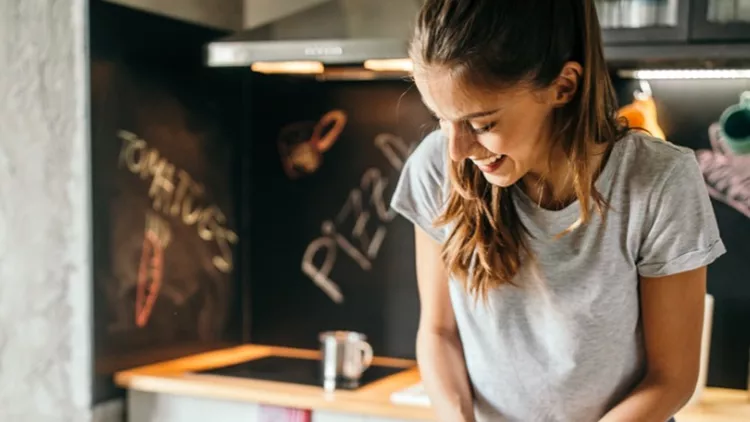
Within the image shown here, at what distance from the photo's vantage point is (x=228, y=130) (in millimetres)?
2172

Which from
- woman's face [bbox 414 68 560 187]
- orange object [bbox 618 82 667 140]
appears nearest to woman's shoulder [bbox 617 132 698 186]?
woman's face [bbox 414 68 560 187]

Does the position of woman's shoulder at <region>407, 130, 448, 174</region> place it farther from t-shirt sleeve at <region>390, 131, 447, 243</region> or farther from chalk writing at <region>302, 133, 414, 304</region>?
chalk writing at <region>302, 133, 414, 304</region>

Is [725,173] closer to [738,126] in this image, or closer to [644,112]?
[738,126]

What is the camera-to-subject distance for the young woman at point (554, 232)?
37.1 inches

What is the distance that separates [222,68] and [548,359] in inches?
50.2

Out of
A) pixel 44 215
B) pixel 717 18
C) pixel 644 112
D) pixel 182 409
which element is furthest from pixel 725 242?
pixel 44 215

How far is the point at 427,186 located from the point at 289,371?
0.88 meters

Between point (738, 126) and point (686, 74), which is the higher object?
point (686, 74)

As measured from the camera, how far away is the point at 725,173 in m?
1.77

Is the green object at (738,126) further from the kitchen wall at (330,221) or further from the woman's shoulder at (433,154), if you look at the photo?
the woman's shoulder at (433,154)

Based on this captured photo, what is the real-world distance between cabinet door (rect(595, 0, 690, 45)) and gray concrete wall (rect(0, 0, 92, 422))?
983 millimetres

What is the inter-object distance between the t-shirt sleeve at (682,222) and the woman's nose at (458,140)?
0.77 feet

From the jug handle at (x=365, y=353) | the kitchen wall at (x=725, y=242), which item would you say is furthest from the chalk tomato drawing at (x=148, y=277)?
the kitchen wall at (x=725, y=242)

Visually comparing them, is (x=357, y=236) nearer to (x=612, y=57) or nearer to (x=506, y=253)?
(x=612, y=57)
